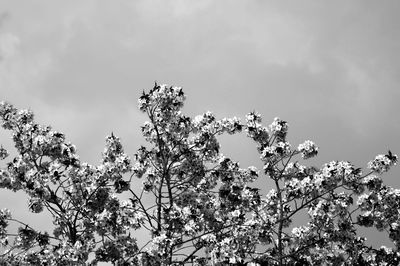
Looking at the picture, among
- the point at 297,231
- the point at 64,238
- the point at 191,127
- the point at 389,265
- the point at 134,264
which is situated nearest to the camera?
the point at 134,264

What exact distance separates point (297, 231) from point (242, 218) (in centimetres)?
360

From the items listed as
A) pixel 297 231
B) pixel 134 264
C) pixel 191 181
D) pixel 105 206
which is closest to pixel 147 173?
pixel 191 181

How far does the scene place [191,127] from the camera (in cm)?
2166

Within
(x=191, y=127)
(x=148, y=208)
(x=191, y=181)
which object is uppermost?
(x=191, y=127)

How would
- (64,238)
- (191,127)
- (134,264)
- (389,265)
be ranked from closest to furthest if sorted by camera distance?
(134,264) < (64,238) < (191,127) < (389,265)

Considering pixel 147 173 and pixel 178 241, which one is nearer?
pixel 178 241

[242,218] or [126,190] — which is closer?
[126,190]

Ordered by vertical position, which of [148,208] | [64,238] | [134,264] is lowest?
[134,264]

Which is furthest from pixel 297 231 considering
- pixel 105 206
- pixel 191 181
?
pixel 105 206

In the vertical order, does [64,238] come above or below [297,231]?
below

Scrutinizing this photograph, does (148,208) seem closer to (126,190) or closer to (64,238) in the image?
(126,190)

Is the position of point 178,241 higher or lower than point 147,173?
lower

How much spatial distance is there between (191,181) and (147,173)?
8.05 ft

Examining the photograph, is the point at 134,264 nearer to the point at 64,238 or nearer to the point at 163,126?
the point at 64,238
